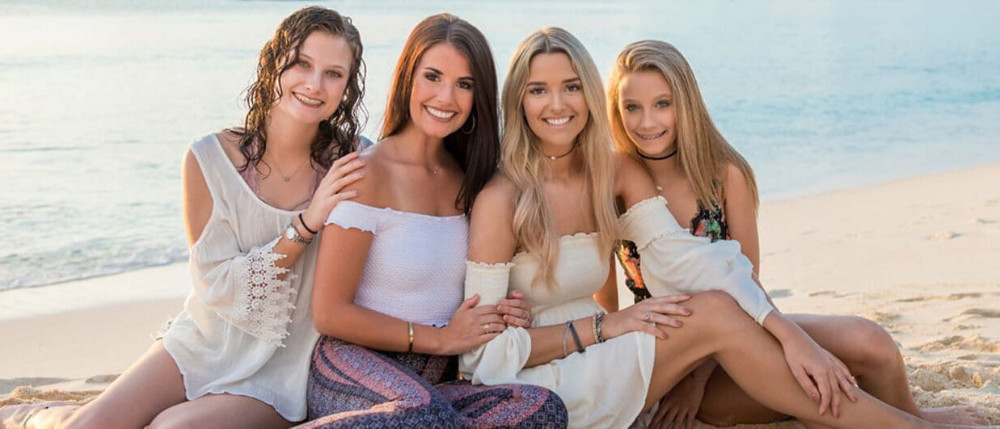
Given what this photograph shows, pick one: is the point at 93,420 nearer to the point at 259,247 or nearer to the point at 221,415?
the point at 221,415

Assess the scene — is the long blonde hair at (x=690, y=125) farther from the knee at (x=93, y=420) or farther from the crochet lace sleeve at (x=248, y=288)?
the knee at (x=93, y=420)

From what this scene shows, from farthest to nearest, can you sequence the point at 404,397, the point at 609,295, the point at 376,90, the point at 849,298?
the point at 376,90, the point at 849,298, the point at 609,295, the point at 404,397

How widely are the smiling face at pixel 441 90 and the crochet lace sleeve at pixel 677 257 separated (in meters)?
0.74

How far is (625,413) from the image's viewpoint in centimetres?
380

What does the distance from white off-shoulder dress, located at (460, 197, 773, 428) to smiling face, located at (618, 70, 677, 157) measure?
0.26m

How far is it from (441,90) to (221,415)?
135 centimetres

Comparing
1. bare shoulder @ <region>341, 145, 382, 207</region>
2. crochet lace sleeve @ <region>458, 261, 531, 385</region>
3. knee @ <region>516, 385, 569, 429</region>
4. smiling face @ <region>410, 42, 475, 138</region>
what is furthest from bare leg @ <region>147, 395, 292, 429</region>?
smiling face @ <region>410, 42, 475, 138</region>

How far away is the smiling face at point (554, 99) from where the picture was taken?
392cm

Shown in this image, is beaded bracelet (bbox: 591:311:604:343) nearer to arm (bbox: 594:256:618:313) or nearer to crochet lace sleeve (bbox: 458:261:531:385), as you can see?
crochet lace sleeve (bbox: 458:261:531:385)

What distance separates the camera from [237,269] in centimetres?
382

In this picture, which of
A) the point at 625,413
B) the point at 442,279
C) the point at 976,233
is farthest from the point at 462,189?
the point at 976,233

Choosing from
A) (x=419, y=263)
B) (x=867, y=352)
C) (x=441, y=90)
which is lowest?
(x=867, y=352)

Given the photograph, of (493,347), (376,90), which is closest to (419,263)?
(493,347)

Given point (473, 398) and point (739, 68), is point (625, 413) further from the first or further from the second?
point (739, 68)
